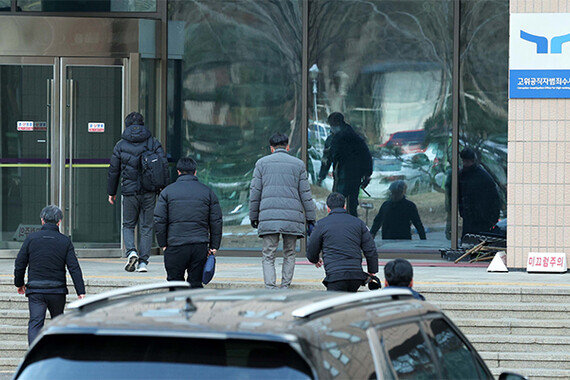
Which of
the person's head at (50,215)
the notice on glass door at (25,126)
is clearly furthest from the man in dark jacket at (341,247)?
the notice on glass door at (25,126)

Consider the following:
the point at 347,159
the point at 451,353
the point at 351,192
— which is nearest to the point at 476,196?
the point at 351,192

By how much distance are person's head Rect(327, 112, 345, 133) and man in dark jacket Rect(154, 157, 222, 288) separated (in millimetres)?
5089

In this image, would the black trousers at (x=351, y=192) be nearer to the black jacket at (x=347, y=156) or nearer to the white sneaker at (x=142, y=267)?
the black jacket at (x=347, y=156)

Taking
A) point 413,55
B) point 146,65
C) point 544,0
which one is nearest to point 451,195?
point 413,55

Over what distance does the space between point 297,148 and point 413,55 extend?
2.09 metres

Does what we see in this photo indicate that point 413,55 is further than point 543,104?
Yes

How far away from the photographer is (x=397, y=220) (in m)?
15.4

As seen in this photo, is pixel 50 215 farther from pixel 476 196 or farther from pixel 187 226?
pixel 476 196

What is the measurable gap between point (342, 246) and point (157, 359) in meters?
6.13

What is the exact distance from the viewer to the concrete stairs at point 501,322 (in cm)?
1023

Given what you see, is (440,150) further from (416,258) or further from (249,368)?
(249,368)

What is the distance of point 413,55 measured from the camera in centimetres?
1523

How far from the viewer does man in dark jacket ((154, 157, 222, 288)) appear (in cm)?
1044

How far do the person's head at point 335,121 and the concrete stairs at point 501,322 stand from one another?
4.29 meters
